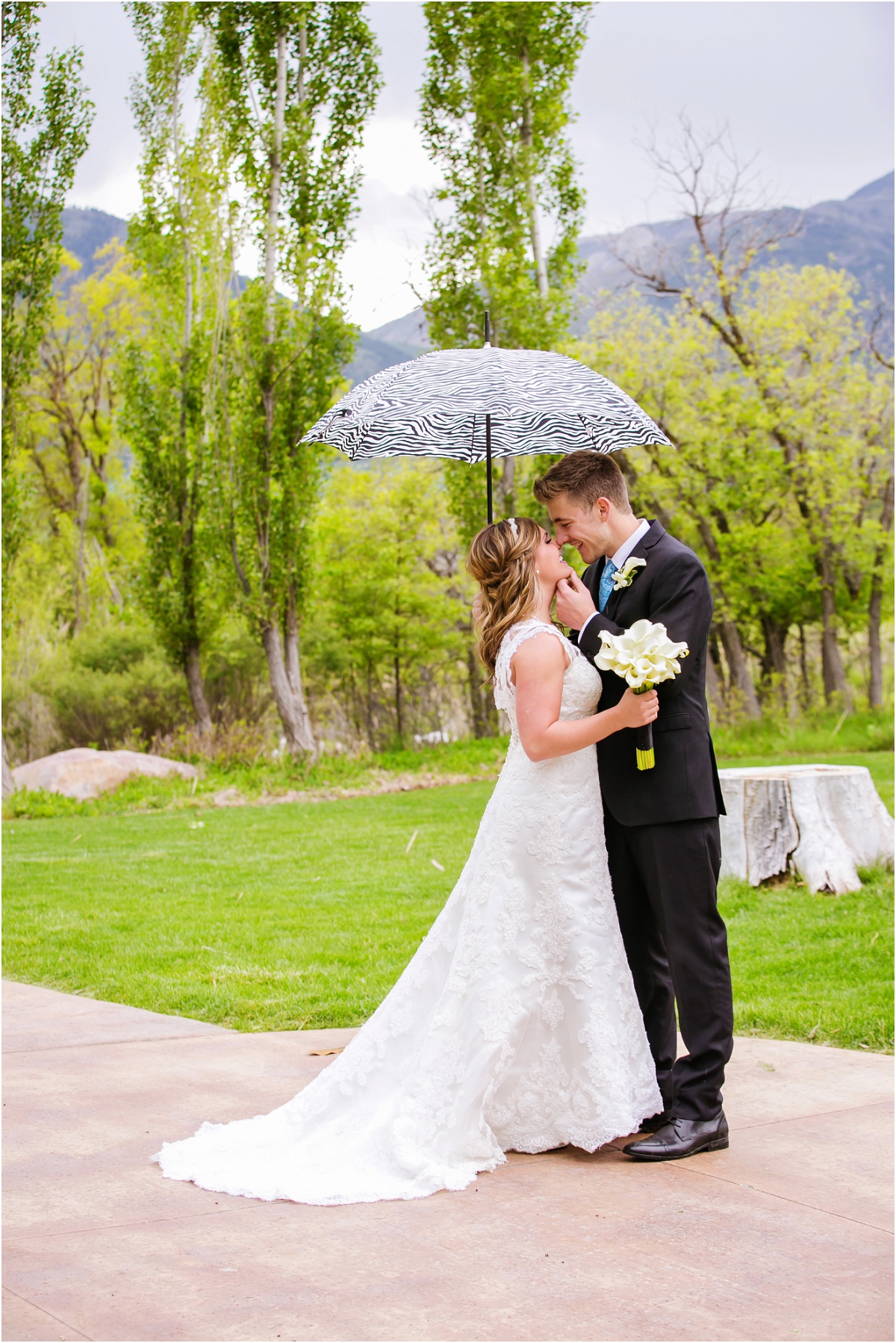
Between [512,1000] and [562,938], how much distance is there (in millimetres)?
256

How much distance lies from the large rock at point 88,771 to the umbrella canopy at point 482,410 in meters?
12.0

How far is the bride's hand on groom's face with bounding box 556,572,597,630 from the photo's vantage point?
3893 millimetres

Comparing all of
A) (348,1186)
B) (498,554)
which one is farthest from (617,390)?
(348,1186)

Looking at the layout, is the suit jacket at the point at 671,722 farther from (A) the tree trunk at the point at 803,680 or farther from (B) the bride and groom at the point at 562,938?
(A) the tree trunk at the point at 803,680

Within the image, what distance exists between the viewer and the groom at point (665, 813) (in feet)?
12.0

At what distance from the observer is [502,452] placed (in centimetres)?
475

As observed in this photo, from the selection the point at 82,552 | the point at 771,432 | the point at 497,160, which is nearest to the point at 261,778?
the point at 497,160

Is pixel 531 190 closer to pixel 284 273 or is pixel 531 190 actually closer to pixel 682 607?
pixel 284 273

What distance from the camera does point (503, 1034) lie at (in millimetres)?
3664

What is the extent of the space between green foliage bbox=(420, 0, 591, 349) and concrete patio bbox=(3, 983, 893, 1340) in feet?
54.3

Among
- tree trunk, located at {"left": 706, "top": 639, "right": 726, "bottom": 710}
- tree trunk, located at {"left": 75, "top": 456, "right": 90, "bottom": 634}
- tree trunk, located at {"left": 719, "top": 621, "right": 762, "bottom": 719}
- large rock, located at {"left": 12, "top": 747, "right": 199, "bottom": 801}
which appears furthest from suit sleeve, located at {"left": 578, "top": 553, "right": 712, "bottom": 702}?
tree trunk, located at {"left": 75, "top": 456, "right": 90, "bottom": 634}

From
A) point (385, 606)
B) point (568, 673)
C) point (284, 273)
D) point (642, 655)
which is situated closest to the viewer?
point (642, 655)

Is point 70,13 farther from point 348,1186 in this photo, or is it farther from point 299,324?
point 348,1186

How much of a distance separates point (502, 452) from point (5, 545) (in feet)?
45.7
